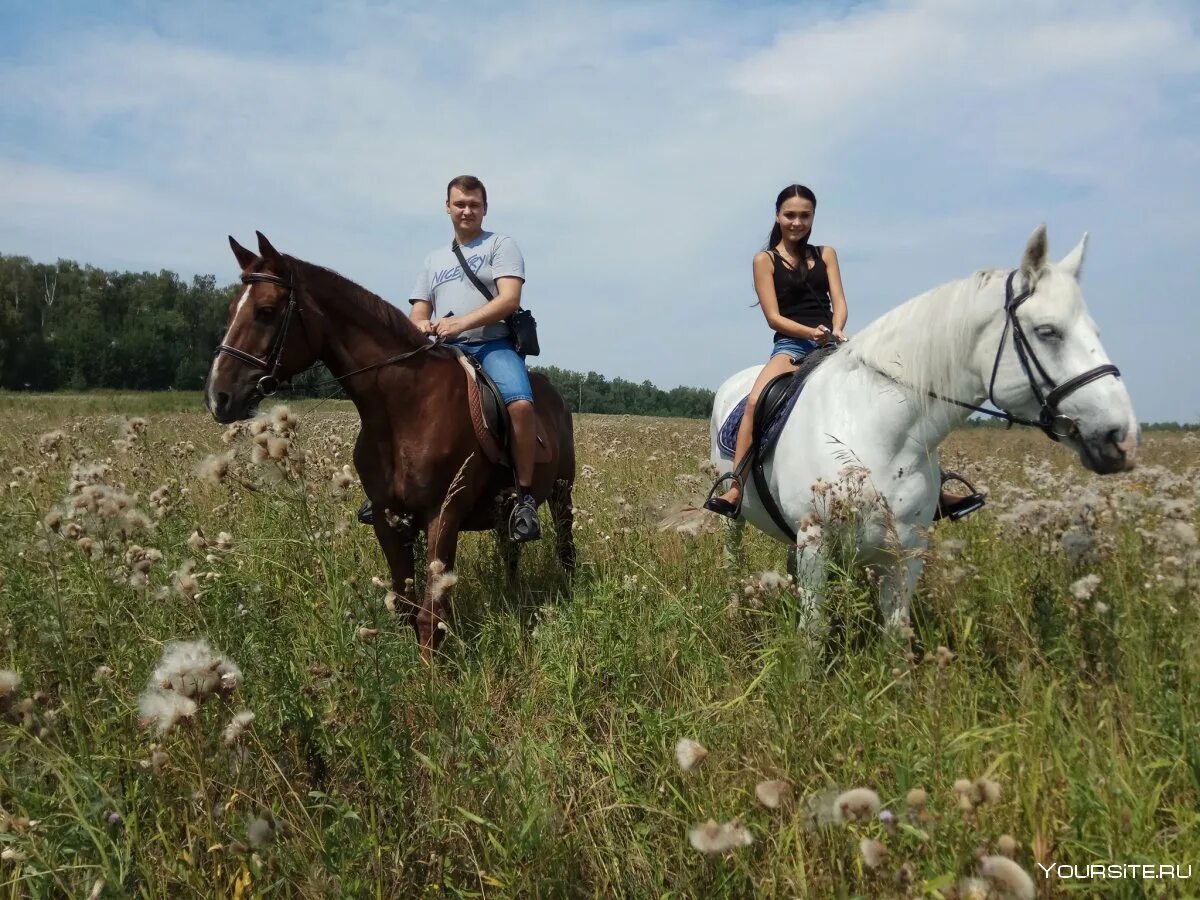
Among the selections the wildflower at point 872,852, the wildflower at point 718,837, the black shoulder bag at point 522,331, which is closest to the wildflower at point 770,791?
the wildflower at point 718,837

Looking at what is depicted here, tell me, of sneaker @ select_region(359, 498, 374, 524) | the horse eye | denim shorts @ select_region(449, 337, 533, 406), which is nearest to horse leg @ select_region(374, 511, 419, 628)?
sneaker @ select_region(359, 498, 374, 524)

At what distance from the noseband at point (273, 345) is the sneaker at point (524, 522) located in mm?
1610

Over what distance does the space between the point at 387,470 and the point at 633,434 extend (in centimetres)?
1113

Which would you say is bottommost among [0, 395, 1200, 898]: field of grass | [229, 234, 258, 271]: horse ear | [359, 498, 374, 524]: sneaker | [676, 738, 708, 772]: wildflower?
[0, 395, 1200, 898]: field of grass

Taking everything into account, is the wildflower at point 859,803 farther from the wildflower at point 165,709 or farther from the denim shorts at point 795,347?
the denim shorts at point 795,347

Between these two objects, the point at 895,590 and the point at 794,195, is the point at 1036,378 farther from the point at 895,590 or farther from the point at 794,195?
the point at 794,195

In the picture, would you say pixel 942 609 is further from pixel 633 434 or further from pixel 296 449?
pixel 633 434

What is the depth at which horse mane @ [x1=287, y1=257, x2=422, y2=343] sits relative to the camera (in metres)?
4.20

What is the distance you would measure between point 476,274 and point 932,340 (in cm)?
293

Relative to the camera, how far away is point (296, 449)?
2869 mm

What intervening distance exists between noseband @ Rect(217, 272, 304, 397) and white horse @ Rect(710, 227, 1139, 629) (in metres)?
2.85

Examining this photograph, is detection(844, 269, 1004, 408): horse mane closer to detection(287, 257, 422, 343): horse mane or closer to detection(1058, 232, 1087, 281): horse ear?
detection(1058, 232, 1087, 281): horse ear

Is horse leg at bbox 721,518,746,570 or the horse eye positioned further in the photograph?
horse leg at bbox 721,518,746,570

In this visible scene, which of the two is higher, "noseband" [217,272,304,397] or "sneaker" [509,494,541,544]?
"noseband" [217,272,304,397]
